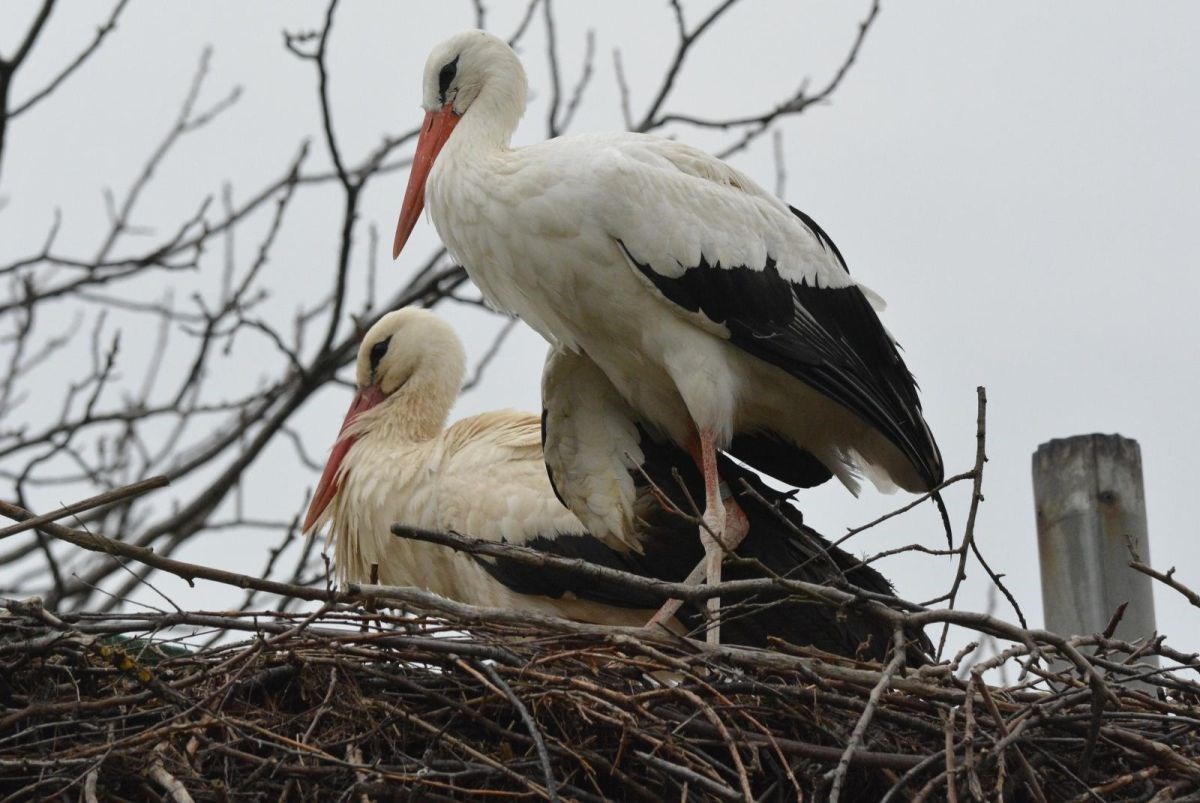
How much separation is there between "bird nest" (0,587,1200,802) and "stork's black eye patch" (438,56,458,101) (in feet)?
7.16

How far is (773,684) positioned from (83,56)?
11.4 ft

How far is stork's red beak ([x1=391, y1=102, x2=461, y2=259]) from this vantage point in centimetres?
609

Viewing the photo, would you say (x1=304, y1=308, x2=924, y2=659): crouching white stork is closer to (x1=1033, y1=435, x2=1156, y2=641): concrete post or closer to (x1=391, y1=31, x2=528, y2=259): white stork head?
(x1=1033, y1=435, x2=1156, y2=641): concrete post

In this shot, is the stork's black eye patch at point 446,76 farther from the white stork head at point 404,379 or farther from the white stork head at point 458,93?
the white stork head at point 404,379

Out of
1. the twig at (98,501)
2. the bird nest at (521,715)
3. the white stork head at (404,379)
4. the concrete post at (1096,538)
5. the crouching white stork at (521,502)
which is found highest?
the white stork head at (404,379)

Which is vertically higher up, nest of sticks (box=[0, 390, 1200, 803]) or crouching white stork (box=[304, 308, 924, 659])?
crouching white stork (box=[304, 308, 924, 659])

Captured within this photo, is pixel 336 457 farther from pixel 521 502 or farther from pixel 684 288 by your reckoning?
pixel 684 288

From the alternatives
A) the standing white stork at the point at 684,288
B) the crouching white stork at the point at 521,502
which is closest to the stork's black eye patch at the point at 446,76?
the standing white stork at the point at 684,288

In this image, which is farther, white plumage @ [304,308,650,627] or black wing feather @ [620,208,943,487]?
white plumage @ [304,308,650,627]

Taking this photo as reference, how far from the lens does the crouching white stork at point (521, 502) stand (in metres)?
6.02

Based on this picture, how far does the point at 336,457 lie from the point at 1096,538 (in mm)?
3553

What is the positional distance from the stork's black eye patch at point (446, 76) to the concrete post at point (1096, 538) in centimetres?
236

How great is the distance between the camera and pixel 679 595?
14.4 feet

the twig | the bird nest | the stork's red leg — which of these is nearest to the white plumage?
the stork's red leg
